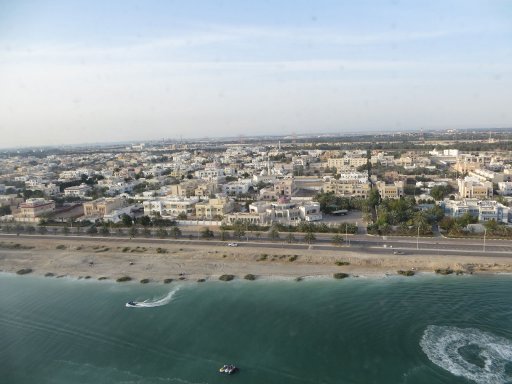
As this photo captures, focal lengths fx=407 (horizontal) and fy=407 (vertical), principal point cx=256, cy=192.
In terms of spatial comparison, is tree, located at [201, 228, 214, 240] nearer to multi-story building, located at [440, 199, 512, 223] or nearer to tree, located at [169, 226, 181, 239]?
tree, located at [169, 226, 181, 239]

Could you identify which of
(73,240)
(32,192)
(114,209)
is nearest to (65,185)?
(32,192)

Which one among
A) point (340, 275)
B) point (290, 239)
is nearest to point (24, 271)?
point (290, 239)

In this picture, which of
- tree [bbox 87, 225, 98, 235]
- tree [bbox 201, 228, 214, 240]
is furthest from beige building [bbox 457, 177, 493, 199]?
tree [bbox 87, 225, 98, 235]

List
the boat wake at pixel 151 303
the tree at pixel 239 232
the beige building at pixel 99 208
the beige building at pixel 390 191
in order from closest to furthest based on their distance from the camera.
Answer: the boat wake at pixel 151 303 → the tree at pixel 239 232 → the beige building at pixel 99 208 → the beige building at pixel 390 191

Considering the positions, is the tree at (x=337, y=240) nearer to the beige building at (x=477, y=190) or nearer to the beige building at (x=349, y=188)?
the beige building at (x=349, y=188)

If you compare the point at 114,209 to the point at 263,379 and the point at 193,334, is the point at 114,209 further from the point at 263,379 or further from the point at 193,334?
the point at 263,379

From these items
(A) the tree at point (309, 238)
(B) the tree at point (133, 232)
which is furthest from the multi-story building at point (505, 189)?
(B) the tree at point (133, 232)

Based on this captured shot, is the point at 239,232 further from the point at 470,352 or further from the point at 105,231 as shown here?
the point at 470,352
